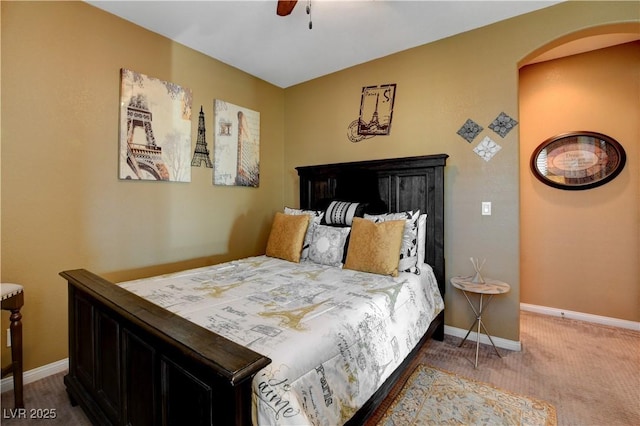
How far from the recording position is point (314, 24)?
258cm

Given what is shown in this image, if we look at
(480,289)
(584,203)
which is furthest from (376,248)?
(584,203)

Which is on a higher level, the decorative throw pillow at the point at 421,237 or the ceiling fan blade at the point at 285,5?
the ceiling fan blade at the point at 285,5

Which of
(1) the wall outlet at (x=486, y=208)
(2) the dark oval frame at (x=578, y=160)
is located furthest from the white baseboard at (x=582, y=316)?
(1) the wall outlet at (x=486, y=208)

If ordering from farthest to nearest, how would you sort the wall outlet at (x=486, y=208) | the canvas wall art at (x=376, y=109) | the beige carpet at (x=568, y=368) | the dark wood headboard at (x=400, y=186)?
the canvas wall art at (x=376, y=109)
the dark wood headboard at (x=400, y=186)
the wall outlet at (x=486, y=208)
the beige carpet at (x=568, y=368)

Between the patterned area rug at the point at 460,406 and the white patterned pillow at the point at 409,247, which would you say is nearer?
the patterned area rug at the point at 460,406

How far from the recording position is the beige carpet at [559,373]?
67.3 inches

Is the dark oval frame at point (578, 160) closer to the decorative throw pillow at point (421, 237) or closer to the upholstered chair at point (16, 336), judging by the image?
the decorative throw pillow at point (421, 237)

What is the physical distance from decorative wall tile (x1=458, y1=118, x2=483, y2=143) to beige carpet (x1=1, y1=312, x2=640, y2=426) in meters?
1.88

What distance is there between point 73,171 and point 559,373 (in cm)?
395

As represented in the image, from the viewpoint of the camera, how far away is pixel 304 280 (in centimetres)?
213

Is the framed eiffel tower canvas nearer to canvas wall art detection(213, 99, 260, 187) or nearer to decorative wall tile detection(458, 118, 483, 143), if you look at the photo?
canvas wall art detection(213, 99, 260, 187)

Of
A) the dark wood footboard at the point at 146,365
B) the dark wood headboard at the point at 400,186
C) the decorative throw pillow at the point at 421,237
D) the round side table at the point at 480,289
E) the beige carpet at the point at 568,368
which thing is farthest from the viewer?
the dark wood headboard at the point at 400,186

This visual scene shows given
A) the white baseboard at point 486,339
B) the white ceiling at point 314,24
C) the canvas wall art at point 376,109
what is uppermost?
the white ceiling at point 314,24

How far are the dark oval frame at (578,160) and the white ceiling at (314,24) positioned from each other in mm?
1538
